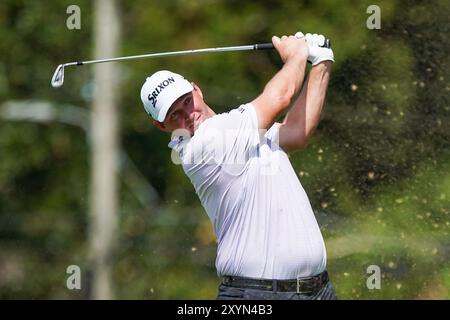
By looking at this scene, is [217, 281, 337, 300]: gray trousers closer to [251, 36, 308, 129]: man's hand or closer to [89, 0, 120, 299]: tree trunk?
[251, 36, 308, 129]: man's hand

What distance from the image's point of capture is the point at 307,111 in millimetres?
5441

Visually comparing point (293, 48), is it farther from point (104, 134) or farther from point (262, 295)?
point (104, 134)

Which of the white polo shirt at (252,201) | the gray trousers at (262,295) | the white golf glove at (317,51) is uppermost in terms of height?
the white golf glove at (317,51)

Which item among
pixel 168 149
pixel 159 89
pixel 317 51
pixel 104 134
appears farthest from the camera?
pixel 168 149

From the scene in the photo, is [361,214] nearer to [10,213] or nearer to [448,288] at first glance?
[448,288]

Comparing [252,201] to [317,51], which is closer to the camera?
[252,201]

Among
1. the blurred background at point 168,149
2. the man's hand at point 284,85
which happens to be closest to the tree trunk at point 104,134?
the blurred background at point 168,149

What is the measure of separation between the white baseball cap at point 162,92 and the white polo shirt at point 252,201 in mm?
148

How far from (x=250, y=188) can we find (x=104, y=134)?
6629 millimetres

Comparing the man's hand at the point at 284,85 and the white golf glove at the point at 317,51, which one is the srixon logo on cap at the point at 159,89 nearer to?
the man's hand at the point at 284,85

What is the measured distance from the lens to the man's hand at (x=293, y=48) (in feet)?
17.6

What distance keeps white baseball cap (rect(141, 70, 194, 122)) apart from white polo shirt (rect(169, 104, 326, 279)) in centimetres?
15

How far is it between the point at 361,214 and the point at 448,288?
38.3 inches

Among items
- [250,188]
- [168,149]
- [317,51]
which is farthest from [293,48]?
[168,149]
